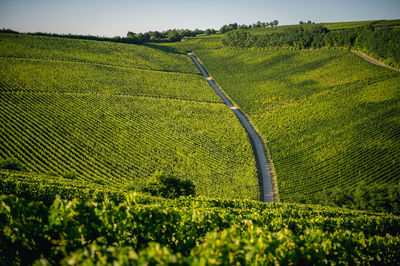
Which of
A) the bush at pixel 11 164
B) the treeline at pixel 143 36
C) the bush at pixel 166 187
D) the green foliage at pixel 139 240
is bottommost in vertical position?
the bush at pixel 166 187

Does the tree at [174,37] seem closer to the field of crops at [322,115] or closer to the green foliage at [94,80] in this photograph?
the green foliage at [94,80]

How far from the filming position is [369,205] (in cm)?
2630

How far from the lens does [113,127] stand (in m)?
43.9

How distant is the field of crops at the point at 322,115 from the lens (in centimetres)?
3375

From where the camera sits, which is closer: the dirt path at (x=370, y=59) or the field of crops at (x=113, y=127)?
the field of crops at (x=113, y=127)

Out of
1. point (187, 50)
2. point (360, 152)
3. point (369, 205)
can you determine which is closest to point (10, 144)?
point (369, 205)

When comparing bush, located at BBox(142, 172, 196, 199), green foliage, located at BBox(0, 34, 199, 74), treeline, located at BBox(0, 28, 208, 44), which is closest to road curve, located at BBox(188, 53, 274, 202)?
bush, located at BBox(142, 172, 196, 199)

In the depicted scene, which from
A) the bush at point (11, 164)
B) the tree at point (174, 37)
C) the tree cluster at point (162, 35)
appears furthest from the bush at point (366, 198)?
the tree at point (174, 37)

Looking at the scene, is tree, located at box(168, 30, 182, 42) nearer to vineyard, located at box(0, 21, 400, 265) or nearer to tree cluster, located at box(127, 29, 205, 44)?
tree cluster, located at box(127, 29, 205, 44)

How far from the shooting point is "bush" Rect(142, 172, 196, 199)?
24734 millimetres

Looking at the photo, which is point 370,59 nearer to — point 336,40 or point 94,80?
point 336,40

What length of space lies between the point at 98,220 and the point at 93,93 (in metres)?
56.7

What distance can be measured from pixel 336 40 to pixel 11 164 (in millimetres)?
96987

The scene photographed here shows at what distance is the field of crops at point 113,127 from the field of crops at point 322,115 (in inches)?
277
